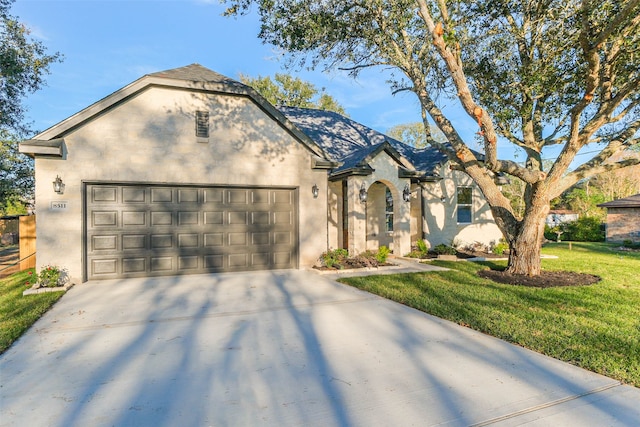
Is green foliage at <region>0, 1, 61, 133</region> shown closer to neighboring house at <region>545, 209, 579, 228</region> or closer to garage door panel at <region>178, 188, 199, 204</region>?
garage door panel at <region>178, 188, 199, 204</region>

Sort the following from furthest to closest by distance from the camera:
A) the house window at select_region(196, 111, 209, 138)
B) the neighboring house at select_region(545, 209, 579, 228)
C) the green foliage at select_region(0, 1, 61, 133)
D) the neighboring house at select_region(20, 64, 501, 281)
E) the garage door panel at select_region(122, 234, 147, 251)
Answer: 1. the neighboring house at select_region(545, 209, 579, 228)
2. the green foliage at select_region(0, 1, 61, 133)
3. the house window at select_region(196, 111, 209, 138)
4. the garage door panel at select_region(122, 234, 147, 251)
5. the neighboring house at select_region(20, 64, 501, 281)

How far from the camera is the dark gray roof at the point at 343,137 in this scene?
562 inches

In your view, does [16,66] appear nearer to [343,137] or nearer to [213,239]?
[213,239]

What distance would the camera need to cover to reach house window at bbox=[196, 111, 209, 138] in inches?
365

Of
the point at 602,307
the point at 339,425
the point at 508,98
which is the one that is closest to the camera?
the point at 339,425

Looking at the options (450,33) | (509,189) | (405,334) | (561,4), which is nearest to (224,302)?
(405,334)

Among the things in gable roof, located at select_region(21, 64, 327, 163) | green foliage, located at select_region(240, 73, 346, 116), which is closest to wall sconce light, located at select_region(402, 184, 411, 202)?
gable roof, located at select_region(21, 64, 327, 163)

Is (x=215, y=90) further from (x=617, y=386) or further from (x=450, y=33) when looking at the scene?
(x=617, y=386)

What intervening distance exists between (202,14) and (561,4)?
9.78 metres

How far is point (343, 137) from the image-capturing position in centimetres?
1534

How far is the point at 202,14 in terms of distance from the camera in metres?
10.7

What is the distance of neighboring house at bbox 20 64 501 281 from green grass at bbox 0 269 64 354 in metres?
1.05

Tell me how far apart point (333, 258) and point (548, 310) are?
216 inches

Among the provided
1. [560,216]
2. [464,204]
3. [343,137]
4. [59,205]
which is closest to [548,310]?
[464,204]
